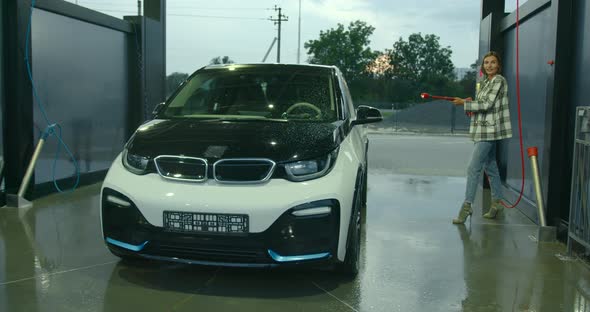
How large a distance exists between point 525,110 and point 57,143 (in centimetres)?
590

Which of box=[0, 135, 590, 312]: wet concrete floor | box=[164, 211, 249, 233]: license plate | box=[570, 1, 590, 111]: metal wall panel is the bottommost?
box=[0, 135, 590, 312]: wet concrete floor

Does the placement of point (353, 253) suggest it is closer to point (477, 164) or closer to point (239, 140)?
point (239, 140)

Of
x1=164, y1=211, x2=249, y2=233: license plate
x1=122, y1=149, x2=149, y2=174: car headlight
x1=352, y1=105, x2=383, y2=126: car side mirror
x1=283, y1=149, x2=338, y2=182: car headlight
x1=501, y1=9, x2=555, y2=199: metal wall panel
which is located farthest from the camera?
x1=501, y1=9, x2=555, y2=199: metal wall panel

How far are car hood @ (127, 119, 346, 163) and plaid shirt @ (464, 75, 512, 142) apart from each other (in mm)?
2205

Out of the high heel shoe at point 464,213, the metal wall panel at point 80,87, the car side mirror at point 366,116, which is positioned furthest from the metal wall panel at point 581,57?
the metal wall panel at point 80,87

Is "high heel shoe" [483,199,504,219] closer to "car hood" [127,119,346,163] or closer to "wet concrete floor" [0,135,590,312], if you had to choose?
"wet concrete floor" [0,135,590,312]

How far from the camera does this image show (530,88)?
280 inches

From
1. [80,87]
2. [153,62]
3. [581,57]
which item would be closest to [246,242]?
[581,57]

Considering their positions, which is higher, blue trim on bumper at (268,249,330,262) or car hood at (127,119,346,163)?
car hood at (127,119,346,163)

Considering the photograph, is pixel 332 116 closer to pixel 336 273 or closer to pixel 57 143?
pixel 336 273

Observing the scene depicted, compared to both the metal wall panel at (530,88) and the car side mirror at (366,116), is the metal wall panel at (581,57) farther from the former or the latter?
A: the car side mirror at (366,116)

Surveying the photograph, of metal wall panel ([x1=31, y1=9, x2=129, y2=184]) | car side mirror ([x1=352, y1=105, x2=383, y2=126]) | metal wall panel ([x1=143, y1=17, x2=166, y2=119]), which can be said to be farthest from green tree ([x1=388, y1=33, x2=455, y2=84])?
car side mirror ([x1=352, y1=105, x2=383, y2=126])

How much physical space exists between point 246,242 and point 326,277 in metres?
0.86

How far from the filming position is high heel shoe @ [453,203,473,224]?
6.18m
